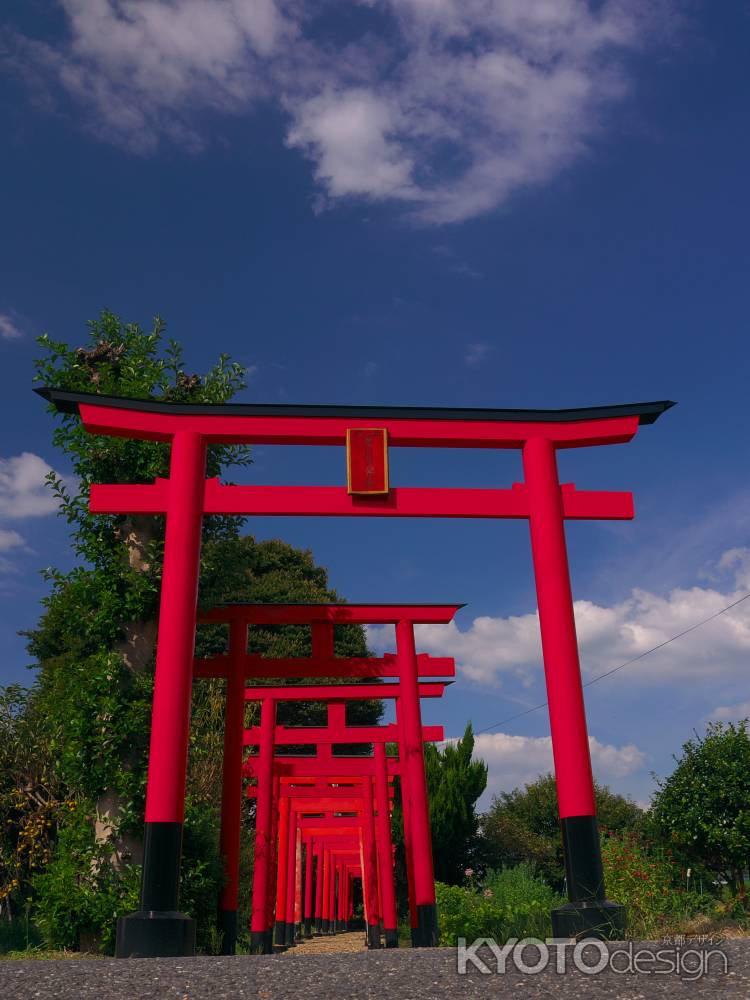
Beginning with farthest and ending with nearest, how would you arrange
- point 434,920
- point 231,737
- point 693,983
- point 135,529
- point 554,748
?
point 434,920, point 231,737, point 135,529, point 554,748, point 693,983

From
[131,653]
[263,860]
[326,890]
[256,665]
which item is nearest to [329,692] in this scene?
[263,860]

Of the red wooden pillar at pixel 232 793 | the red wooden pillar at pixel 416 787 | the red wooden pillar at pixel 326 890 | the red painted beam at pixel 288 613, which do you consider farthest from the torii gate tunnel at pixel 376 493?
the red wooden pillar at pixel 326 890

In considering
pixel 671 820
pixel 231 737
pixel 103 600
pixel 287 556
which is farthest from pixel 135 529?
pixel 287 556

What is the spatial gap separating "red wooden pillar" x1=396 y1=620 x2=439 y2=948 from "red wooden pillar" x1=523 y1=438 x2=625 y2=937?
557 cm

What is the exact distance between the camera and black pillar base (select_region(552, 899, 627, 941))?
634cm

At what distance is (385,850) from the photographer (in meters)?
16.0

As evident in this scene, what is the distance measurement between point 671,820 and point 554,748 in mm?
10631

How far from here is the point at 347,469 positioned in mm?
8133

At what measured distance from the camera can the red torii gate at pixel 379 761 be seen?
12.6 m

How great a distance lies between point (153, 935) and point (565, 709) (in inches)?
150

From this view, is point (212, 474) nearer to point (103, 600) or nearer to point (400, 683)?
point (103, 600)

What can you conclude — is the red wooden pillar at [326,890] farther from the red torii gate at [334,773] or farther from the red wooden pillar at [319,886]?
the red torii gate at [334,773]

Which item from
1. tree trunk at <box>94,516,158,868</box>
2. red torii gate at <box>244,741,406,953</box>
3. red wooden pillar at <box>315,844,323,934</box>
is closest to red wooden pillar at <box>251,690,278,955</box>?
red torii gate at <box>244,741,406,953</box>

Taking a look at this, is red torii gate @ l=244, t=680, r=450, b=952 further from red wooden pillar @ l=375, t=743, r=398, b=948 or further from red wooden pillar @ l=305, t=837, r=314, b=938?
red wooden pillar @ l=305, t=837, r=314, b=938
